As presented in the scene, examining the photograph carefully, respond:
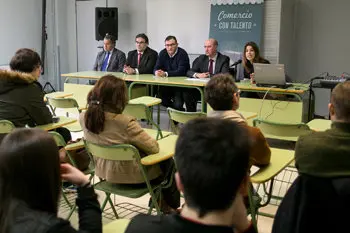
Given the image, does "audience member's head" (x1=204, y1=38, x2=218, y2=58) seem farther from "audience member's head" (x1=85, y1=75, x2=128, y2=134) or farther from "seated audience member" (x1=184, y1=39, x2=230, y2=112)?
"audience member's head" (x1=85, y1=75, x2=128, y2=134)

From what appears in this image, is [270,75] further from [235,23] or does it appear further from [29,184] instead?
[29,184]

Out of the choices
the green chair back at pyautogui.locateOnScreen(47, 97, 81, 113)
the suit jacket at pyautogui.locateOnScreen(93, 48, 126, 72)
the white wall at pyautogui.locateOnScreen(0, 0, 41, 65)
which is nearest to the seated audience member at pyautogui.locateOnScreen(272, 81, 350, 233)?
the green chair back at pyautogui.locateOnScreen(47, 97, 81, 113)

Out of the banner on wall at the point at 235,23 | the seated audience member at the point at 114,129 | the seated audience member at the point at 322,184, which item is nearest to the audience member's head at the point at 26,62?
the seated audience member at the point at 114,129

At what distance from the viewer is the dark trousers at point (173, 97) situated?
254 inches

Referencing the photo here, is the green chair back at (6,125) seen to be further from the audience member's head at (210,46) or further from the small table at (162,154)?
the audience member's head at (210,46)

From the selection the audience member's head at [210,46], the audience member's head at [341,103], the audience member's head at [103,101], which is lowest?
the audience member's head at [103,101]

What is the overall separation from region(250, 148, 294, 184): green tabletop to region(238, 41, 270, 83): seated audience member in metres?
3.03

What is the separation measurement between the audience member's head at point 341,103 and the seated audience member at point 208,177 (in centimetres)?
86

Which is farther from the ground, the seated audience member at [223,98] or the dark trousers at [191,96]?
the seated audience member at [223,98]

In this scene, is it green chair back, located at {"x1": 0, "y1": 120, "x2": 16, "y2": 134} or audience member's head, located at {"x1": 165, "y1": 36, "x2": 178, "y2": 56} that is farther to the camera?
audience member's head, located at {"x1": 165, "y1": 36, "x2": 178, "y2": 56}

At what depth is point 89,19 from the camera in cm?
906

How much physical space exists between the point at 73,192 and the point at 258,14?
14.1ft

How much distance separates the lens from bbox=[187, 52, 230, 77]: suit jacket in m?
6.15

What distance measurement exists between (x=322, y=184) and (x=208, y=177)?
0.84 m
